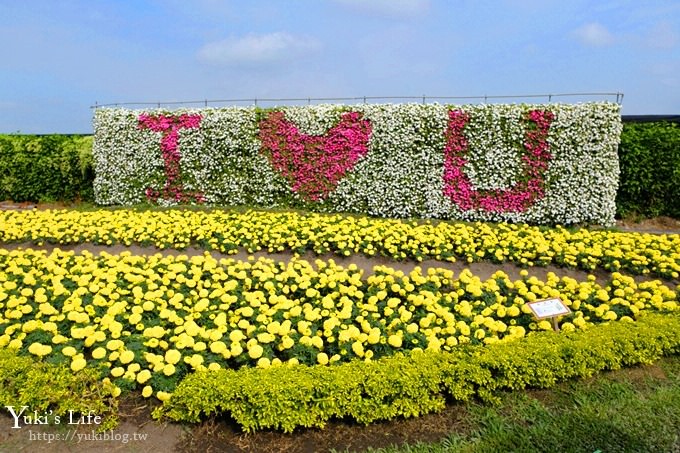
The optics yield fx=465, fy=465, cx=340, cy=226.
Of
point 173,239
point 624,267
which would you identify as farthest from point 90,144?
point 624,267

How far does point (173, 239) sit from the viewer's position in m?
7.26

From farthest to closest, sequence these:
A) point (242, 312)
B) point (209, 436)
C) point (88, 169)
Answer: point (88, 169), point (242, 312), point (209, 436)

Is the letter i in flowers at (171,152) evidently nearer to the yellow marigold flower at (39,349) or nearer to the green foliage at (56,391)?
the yellow marigold flower at (39,349)

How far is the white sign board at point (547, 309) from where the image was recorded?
12.6ft

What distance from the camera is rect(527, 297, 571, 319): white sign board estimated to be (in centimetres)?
384

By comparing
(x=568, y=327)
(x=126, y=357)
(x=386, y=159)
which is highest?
(x=386, y=159)

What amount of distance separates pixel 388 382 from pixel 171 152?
905 cm

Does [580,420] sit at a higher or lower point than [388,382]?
lower

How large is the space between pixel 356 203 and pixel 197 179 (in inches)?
146

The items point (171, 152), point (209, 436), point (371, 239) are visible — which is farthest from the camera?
point (171, 152)

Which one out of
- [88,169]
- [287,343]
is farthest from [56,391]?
[88,169]

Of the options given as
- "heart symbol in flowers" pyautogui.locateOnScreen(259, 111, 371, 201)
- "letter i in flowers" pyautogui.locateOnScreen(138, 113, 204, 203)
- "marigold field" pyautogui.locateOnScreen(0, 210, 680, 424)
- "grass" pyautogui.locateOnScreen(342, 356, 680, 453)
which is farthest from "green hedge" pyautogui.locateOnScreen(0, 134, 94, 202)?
"grass" pyautogui.locateOnScreen(342, 356, 680, 453)

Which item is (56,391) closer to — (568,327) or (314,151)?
(568,327)

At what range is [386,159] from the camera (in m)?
9.66
